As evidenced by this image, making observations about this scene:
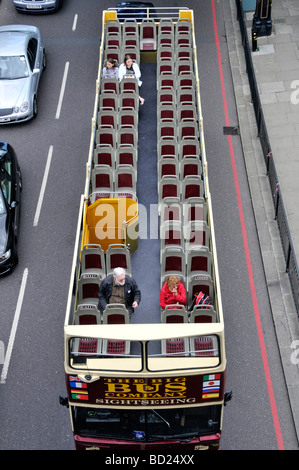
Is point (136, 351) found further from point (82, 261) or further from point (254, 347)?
point (254, 347)

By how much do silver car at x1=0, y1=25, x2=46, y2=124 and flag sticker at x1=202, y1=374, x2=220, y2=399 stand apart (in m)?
12.2

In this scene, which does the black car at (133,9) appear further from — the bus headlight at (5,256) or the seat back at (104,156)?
the bus headlight at (5,256)

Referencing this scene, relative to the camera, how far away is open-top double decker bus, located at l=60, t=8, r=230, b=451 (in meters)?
11.4

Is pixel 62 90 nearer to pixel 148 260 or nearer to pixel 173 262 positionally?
pixel 148 260

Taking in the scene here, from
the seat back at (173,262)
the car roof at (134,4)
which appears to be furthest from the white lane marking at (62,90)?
the seat back at (173,262)

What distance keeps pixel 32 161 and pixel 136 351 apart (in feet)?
30.1

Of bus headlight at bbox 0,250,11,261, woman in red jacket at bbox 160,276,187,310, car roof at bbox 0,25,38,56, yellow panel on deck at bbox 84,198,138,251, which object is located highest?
car roof at bbox 0,25,38,56

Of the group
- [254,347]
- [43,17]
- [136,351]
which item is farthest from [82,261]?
[43,17]

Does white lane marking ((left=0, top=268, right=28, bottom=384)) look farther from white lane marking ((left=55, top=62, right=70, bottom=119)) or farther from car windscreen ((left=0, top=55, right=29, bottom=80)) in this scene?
car windscreen ((left=0, top=55, right=29, bottom=80))

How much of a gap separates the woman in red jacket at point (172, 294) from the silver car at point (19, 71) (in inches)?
366

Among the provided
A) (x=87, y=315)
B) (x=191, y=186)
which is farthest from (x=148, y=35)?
(x=87, y=315)

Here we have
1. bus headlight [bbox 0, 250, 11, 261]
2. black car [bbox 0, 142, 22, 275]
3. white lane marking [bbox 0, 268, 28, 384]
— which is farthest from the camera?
black car [bbox 0, 142, 22, 275]

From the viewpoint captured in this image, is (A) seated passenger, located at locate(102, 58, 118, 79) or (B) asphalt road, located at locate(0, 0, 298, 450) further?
(A) seated passenger, located at locate(102, 58, 118, 79)

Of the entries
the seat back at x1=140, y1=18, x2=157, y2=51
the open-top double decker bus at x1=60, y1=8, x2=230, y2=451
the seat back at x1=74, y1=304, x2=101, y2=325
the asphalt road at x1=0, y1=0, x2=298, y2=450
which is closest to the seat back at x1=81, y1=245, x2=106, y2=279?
the open-top double decker bus at x1=60, y1=8, x2=230, y2=451
